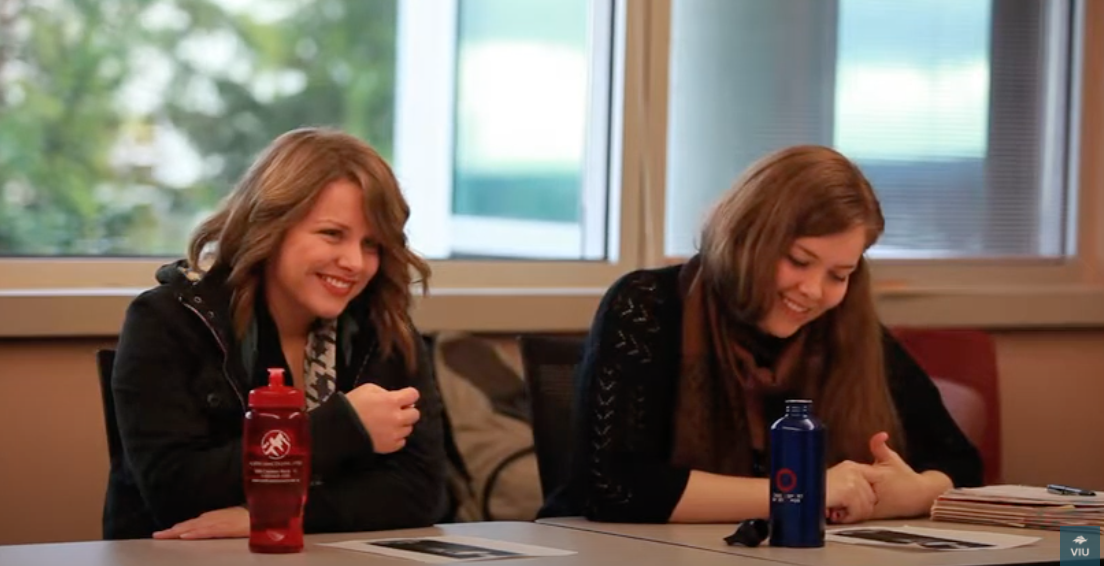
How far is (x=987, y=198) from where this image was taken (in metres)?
4.31

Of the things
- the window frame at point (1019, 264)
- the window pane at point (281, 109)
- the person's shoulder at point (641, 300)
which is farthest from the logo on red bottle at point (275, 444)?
the window frame at point (1019, 264)

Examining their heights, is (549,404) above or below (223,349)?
below

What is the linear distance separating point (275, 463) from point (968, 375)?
1.91 m

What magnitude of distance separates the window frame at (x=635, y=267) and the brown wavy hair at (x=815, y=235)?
0.83 m

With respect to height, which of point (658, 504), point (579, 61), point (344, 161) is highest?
point (579, 61)

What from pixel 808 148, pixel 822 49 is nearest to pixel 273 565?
pixel 808 148

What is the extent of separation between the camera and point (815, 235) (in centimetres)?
275

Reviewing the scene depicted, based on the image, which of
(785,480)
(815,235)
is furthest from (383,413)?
(815,235)

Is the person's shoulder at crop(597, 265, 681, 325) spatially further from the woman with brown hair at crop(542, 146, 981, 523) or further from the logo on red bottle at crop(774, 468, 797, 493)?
the logo on red bottle at crop(774, 468, 797, 493)

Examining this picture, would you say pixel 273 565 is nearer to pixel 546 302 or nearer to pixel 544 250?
pixel 546 302

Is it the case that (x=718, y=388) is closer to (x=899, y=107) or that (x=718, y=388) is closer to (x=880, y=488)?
(x=880, y=488)

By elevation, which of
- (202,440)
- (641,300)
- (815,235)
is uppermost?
(815,235)

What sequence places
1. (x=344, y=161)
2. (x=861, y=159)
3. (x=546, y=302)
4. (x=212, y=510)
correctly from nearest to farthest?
(x=212, y=510) < (x=344, y=161) < (x=546, y=302) < (x=861, y=159)

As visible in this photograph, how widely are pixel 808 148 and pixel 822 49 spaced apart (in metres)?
1.33
